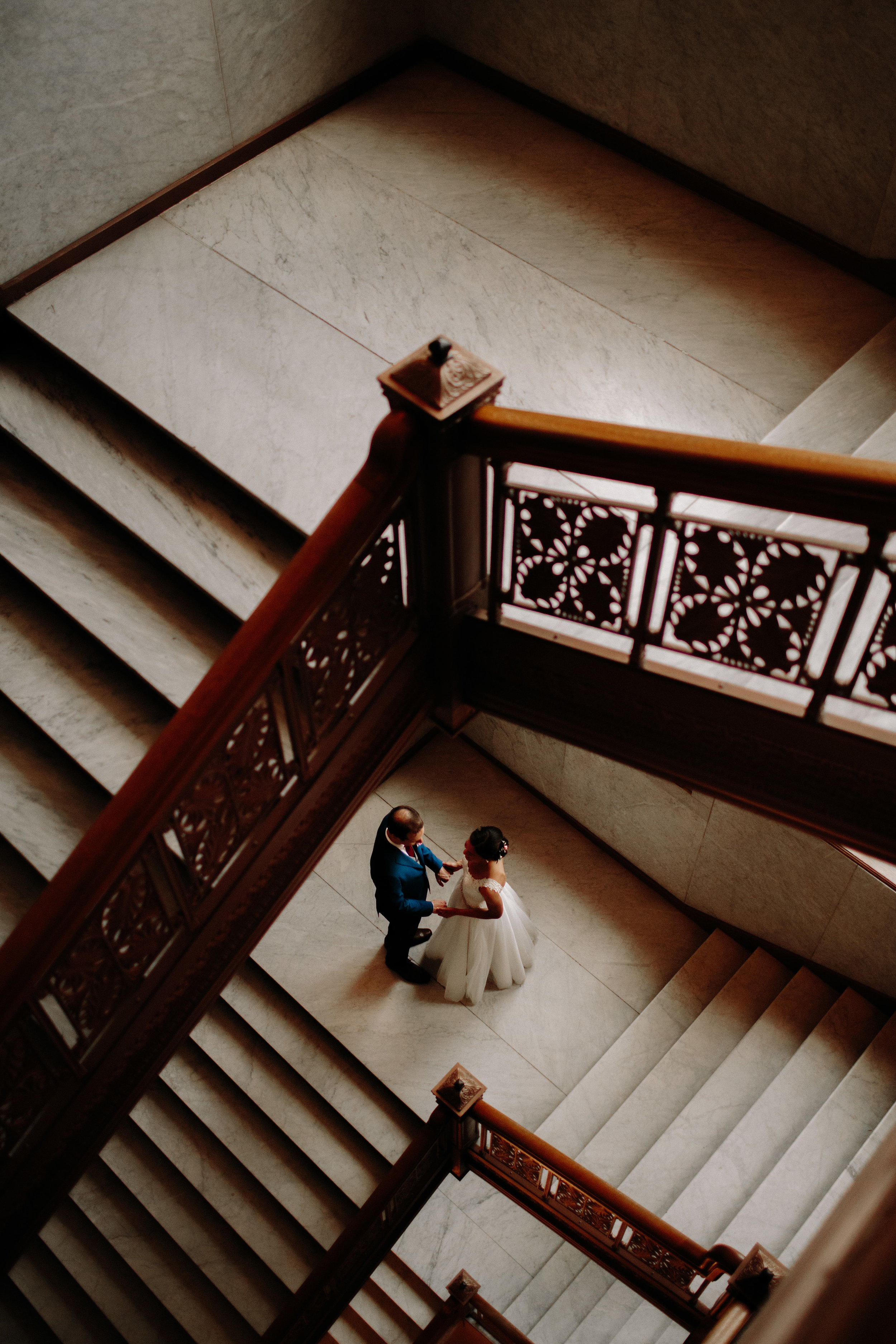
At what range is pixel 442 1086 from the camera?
18.9 ft

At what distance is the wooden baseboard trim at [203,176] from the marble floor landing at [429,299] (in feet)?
0.20

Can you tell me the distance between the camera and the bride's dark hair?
5965 mm

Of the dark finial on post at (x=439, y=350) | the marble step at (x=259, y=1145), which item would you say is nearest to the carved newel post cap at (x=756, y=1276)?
the marble step at (x=259, y=1145)

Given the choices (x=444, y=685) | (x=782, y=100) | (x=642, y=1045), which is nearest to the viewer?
(x=444, y=685)

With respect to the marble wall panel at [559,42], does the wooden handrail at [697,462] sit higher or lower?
lower

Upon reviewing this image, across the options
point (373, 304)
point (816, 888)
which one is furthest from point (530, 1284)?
point (373, 304)

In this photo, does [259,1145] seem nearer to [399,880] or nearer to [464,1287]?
[464,1287]

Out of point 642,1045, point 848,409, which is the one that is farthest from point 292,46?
point 642,1045

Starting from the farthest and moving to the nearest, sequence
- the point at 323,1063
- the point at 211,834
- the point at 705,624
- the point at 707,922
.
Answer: the point at 707,922 → the point at 323,1063 → the point at 211,834 → the point at 705,624

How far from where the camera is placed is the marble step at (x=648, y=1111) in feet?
20.8

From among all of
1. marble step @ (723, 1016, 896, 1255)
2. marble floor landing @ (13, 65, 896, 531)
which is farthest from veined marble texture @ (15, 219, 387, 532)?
marble step @ (723, 1016, 896, 1255)

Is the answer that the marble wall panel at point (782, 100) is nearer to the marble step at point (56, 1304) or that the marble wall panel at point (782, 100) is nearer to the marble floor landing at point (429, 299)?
the marble floor landing at point (429, 299)

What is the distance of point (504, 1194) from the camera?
634 centimetres

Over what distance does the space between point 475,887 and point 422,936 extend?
79 centimetres
